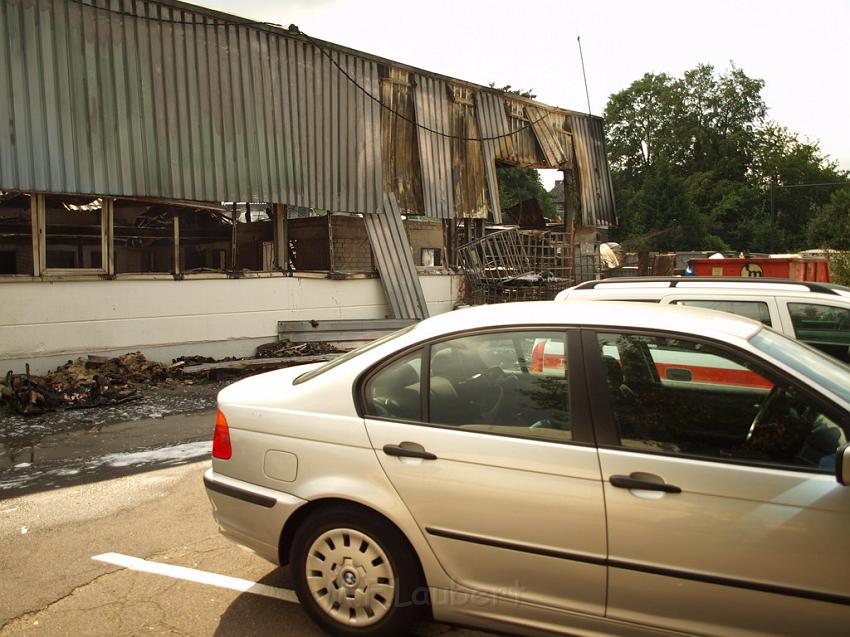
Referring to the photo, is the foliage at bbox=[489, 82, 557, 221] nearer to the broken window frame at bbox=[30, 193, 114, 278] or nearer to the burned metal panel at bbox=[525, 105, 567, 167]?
the burned metal panel at bbox=[525, 105, 567, 167]

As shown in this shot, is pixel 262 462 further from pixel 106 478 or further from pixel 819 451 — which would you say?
pixel 106 478

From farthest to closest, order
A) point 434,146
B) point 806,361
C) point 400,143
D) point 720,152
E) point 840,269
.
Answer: point 720,152
point 840,269
point 434,146
point 400,143
point 806,361

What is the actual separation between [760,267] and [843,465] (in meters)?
10.2

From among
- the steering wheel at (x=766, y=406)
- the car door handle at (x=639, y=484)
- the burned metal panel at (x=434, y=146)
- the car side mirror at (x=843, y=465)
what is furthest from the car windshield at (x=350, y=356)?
the burned metal panel at (x=434, y=146)

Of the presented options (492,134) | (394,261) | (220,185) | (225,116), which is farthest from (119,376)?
(492,134)

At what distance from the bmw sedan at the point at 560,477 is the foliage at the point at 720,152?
55.7m

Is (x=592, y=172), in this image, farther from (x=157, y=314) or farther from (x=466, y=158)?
(x=157, y=314)

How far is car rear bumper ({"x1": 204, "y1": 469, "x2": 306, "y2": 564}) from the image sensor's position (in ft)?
10.0

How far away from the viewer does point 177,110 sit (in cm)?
1031

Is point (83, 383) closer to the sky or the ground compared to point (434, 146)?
closer to the ground

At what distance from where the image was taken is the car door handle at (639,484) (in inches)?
97.3

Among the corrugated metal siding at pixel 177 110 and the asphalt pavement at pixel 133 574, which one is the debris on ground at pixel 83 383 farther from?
the asphalt pavement at pixel 133 574

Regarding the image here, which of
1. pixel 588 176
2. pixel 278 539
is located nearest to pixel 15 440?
pixel 278 539

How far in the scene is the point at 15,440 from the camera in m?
6.82
